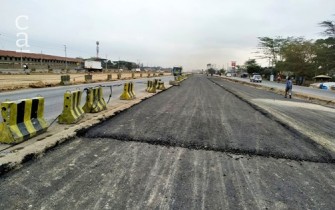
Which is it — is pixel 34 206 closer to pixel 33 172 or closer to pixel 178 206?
pixel 33 172

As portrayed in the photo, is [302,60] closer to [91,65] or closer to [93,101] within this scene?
[91,65]

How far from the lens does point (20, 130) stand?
625 centimetres

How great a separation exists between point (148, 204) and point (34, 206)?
1.39 metres

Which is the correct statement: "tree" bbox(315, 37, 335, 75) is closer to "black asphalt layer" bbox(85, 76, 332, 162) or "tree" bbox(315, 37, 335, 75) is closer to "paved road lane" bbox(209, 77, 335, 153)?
"paved road lane" bbox(209, 77, 335, 153)

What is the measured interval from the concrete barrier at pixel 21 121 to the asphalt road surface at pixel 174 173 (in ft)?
3.02

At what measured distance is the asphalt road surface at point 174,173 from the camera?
3.85m

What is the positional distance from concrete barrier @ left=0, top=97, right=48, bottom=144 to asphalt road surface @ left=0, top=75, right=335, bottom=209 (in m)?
0.92

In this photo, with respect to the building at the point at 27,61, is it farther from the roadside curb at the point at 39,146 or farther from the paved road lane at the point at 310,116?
the roadside curb at the point at 39,146

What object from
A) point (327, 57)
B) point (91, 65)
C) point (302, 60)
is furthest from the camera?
point (91, 65)

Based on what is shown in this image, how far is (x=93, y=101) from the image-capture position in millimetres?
10859

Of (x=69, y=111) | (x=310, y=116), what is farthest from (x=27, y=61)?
(x=310, y=116)

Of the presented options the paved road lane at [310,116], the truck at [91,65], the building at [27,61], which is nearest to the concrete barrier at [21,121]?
the paved road lane at [310,116]

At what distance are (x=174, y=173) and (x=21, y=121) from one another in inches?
148

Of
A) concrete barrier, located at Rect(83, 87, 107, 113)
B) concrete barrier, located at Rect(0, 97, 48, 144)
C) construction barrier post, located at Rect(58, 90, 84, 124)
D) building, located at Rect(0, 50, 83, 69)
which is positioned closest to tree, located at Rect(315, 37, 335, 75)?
concrete barrier, located at Rect(83, 87, 107, 113)
